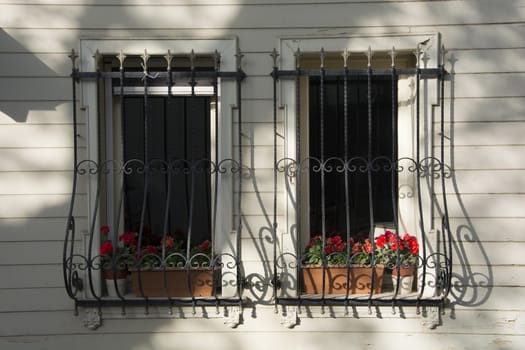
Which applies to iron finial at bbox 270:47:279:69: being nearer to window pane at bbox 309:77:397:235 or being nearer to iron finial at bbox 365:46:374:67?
window pane at bbox 309:77:397:235

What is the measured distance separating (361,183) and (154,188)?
47.6 inches

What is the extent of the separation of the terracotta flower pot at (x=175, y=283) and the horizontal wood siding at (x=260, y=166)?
0.11m

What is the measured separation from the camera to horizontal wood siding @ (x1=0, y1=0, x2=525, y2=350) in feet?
11.5

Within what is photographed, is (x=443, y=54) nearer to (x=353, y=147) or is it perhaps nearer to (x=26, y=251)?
(x=353, y=147)

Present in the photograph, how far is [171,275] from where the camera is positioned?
11.5 feet

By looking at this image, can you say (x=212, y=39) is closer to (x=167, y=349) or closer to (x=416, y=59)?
(x=416, y=59)

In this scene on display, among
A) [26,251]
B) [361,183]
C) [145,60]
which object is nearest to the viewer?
[145,60]

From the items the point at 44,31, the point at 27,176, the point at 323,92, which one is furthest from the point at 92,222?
the point at 323,92

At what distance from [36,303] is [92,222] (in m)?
0.56

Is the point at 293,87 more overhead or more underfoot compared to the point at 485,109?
more overhead

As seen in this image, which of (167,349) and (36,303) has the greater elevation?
(36,303)

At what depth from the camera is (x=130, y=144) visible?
147 inches

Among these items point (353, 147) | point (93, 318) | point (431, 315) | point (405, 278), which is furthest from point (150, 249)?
point (431, 315)

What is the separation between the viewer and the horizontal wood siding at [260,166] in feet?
11.5
